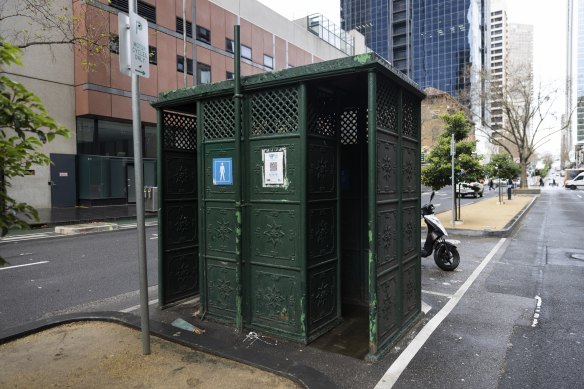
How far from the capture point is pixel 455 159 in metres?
14.2

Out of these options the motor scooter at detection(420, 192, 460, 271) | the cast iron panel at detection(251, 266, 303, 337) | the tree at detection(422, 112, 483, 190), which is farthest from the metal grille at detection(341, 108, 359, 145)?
the tree at detection(422, 112, 483, 190)

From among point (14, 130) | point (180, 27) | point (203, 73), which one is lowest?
point (14, 130)

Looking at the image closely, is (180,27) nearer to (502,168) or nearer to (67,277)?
(67,277)

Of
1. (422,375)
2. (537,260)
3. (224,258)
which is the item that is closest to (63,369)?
(224,258)

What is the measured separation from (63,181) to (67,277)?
56.0ft

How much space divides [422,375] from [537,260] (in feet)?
21.4

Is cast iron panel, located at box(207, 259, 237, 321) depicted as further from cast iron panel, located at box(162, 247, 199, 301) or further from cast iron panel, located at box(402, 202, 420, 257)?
cast iron panel, located at box(402, 202, 420, 257)

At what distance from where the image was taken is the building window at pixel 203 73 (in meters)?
27.6

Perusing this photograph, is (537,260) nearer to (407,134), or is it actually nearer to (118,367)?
(407,134)

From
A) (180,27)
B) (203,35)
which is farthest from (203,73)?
(180,27)

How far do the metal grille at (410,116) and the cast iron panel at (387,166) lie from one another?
1.55 ft

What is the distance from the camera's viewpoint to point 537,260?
336 inches

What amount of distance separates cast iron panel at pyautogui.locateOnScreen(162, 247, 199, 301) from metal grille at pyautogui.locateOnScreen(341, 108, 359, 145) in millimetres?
2525

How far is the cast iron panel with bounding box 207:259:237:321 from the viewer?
14.6 feet
